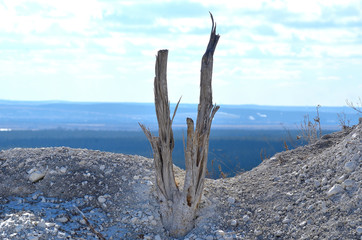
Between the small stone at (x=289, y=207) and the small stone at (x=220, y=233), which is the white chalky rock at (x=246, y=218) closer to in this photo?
the small stone at (x=220, y=233)

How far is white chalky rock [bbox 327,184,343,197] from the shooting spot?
775 centimetres

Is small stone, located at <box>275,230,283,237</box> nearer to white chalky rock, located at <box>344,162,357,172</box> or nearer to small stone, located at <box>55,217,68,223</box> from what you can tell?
white chalky rock, located at <box>344,162,357,172</box>

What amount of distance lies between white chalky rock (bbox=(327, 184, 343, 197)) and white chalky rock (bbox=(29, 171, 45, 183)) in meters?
4.79

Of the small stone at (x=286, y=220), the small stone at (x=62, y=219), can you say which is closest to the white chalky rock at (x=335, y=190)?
the small stone at (x=286, y=220)

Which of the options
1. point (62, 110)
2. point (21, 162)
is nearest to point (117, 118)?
point (62, 110)

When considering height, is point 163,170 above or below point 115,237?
above

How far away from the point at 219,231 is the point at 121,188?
75.0 inches

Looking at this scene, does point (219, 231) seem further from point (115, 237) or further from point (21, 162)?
point (21, 162)

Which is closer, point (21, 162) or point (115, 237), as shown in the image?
point (115, 237)

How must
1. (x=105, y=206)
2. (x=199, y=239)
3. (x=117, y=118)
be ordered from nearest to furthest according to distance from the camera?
(x=199, y=239) < (x=105, y=206) < (x=117, y=118)

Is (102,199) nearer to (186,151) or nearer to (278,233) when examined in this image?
(186,151)

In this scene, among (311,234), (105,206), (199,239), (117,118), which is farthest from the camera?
(117,118)

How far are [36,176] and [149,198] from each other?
2.01 metres

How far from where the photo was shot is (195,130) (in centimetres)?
791
